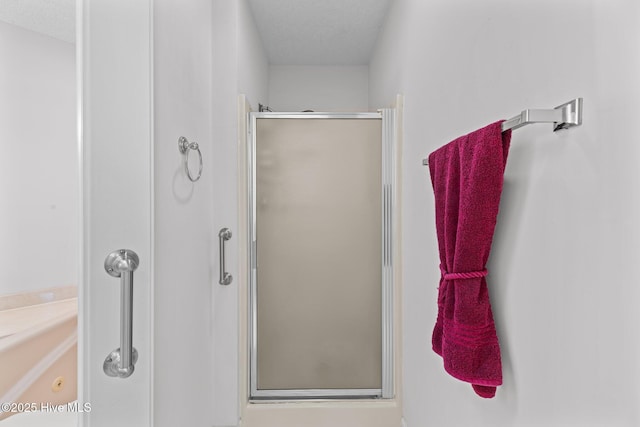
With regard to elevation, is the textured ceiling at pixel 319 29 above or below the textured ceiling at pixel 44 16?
above

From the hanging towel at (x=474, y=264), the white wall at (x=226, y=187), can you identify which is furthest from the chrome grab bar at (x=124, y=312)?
the white wall at (x=226, y=187)

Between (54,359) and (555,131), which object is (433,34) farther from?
(54,359)

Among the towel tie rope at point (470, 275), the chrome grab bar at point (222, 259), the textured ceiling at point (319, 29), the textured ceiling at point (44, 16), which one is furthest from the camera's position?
the textured ceiling at point (319, 29)

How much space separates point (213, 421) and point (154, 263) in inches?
45.4

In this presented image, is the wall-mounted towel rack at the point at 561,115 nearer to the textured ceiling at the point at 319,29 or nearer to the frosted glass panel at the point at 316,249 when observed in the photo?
the frosted glass panel at the point at 316,249

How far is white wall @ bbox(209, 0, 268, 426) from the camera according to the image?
1783 mm

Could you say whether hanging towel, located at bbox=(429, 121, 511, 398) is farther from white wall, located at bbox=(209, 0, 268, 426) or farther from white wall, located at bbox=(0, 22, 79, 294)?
white wall, located at bbox=(209, 0, 268, 426)

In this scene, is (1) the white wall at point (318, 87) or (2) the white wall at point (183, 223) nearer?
(2) the white wall at point (183, 223)

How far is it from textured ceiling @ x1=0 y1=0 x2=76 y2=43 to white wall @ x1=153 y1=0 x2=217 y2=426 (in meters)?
0.20

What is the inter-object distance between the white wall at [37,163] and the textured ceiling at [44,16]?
0.05 ft

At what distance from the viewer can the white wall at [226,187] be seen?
1783 millimetres

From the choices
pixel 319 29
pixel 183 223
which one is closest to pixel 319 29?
pixel 319 29

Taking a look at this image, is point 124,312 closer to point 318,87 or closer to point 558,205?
point 558,205

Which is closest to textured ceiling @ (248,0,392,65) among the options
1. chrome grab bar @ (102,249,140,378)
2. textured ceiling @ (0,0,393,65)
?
textured ceiling @ (0,0,393,65)
